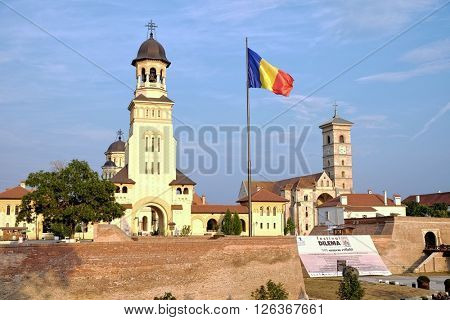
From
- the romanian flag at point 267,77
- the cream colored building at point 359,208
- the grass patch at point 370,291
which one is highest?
the romanian flag at point 267,77

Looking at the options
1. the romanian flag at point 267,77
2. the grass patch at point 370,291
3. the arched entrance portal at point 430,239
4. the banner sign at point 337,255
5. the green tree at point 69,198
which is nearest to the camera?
the romanian flag at point 267,77

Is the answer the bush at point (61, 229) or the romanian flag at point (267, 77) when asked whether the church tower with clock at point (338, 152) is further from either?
the romanian flag at point (267, 77)

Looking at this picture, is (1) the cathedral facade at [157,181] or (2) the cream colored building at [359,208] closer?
(1) the cathedral facade at [157,181]

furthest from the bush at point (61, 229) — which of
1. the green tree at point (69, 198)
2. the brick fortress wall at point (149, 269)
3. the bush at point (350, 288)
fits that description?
the bush at point (350, 288)

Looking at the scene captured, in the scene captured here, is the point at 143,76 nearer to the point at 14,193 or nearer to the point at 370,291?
the point at 14,193

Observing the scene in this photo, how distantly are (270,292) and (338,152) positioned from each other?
70.7m

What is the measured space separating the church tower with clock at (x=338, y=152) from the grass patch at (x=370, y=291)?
187 ft

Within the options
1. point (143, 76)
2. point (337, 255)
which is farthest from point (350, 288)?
point (143, 76)

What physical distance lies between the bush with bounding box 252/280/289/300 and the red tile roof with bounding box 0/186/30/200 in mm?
39590

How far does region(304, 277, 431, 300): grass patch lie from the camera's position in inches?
1154

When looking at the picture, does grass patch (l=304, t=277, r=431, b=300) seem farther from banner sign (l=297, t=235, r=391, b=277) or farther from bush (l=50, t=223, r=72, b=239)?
bush (l=50, t=223, r=72, b=239)

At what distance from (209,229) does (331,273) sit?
2102 centimetres

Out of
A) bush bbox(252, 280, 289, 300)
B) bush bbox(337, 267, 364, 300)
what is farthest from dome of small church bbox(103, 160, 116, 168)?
bush bbox(337, 267, 364, 300)

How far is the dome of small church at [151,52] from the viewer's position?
5119 cm
